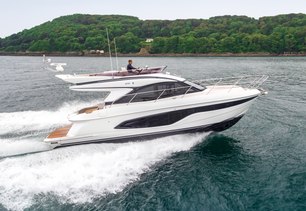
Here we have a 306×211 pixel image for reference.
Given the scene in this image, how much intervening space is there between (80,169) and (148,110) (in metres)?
3.72

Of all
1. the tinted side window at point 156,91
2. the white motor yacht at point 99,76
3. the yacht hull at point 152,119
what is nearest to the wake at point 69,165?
the yacht hull at point 152,119

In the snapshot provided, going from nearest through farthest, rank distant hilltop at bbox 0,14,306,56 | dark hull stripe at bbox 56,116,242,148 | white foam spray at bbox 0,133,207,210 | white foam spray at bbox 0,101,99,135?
white foam spray at bbox 0,133,207,210, dark hull stripe at bbox 56,116,242,148, white foam spray at bbox 0,101,99,135, distant hilltop at bbox 0,14,306,56

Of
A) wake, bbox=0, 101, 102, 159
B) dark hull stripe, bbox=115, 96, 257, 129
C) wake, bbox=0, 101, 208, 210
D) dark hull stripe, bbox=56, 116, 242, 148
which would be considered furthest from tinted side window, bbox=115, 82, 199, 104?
wake, bbox=0, 101, 102, 159

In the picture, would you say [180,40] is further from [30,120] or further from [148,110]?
[148,110]

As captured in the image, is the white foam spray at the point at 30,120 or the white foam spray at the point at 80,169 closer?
the white foam spray at the point at 80,169

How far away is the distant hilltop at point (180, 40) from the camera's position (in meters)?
82.4

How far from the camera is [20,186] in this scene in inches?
382

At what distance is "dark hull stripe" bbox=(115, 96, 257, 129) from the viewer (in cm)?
1237

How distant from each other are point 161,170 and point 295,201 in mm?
4702

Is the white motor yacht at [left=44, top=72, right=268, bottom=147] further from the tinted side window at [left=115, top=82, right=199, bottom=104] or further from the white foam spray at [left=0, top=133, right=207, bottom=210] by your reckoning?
the white foam spray at [left=0, top=133, right=207, bottom=210]

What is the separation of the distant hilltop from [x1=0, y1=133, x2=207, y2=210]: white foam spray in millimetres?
55821

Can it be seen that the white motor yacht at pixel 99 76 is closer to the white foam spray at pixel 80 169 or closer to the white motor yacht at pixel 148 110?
the white motor yacht at pixel 148 110

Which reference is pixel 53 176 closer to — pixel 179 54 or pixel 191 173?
pixel 191 173

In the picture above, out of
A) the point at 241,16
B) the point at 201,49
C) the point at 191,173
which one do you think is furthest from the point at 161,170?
the point at 241,16
